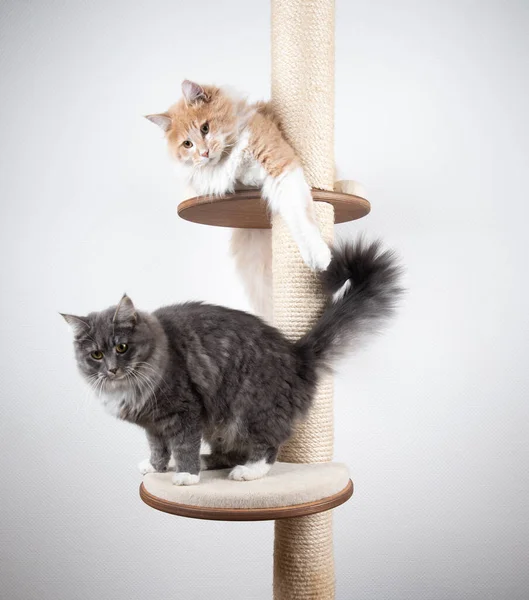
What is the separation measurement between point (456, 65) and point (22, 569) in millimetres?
2675

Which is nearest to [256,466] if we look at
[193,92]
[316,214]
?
[316,214]

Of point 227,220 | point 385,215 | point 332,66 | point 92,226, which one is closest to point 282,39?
point 332,66

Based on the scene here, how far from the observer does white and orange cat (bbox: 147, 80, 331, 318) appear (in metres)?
1.54

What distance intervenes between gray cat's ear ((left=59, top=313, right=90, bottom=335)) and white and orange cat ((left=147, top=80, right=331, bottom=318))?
0.51 m

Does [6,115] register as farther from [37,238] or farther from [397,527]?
[397,527]

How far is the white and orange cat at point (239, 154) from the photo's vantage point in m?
1.54

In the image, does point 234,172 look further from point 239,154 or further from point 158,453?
point 158,453

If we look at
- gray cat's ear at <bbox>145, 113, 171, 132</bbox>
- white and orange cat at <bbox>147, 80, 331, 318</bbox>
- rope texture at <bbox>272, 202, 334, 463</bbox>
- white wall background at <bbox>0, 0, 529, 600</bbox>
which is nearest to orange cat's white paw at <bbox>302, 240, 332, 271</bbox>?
white and orange cat at <bbox>147, 80, 331, 318</bbox>

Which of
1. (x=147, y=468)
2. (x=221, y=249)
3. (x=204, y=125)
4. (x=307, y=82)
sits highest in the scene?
(x=307, y=82)

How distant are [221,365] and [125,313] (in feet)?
0.91

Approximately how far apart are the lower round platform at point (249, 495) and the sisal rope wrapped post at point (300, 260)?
220mm

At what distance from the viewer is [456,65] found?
236 centimetres

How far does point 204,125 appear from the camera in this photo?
1.66 m

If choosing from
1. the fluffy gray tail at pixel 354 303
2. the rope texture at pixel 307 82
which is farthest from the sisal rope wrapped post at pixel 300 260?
the fluffy gray tail at pixel 354 303
